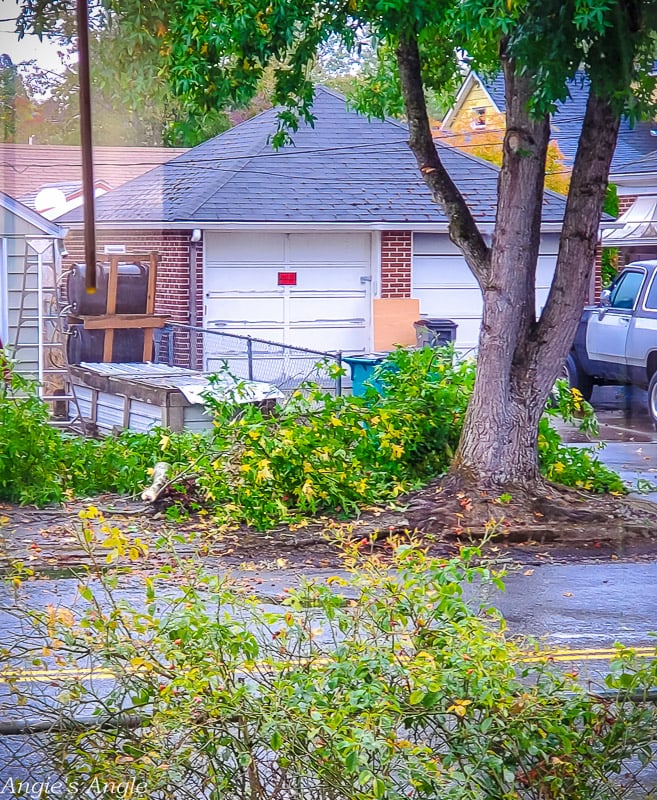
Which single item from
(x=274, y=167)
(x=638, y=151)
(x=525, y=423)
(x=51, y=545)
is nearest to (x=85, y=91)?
(x=51, y=545)

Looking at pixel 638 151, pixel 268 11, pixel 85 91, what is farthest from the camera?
pixel 638 151

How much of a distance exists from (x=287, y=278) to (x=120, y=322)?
4.92m

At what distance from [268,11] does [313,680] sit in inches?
191

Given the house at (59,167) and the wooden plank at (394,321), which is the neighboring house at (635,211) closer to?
the wooden plank at (394,321)

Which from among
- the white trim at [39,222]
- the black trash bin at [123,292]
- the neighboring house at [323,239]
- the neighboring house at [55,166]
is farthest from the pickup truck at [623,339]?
the neighboring house at [55,166]

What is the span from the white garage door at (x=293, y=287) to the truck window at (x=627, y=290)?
4129mm

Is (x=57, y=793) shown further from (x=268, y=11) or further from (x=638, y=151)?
(x=638, y=151)

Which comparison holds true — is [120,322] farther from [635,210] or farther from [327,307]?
[635,210]

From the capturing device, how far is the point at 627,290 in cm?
1477

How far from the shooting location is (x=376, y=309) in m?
17.7

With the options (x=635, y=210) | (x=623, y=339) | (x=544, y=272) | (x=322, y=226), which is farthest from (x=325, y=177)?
(x=623, y=339)

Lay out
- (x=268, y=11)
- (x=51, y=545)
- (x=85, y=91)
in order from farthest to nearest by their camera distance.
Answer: (x=51, y=545), (x=268, y=11), (x=85, y=91)

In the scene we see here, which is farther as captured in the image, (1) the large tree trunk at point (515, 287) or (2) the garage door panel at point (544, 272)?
(2) the garage door panel at point (544, 272)

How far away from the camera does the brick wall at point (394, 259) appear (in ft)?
59.1
